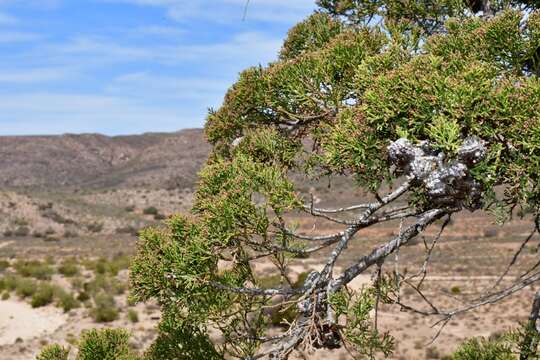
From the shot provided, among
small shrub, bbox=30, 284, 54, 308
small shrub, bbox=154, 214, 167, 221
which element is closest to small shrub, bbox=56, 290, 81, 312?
small shrub, bbox=30, 284, 54, 308

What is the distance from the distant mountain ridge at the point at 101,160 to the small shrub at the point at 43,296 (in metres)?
59.8

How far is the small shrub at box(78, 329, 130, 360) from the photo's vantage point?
749 centimetres

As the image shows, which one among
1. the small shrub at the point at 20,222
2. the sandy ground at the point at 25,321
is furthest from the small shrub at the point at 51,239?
the sandy ground at the point at 25,321

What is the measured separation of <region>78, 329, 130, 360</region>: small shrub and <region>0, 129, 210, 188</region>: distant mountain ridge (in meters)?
75.2

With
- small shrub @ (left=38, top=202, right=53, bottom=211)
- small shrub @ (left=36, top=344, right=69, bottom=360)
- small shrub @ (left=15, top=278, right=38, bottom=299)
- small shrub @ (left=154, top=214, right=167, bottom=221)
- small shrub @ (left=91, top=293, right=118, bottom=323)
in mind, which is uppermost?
small shrub @ (left=36, top=344, right=69, bottom=360)

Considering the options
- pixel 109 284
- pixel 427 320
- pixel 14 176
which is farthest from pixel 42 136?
pixel 427 320

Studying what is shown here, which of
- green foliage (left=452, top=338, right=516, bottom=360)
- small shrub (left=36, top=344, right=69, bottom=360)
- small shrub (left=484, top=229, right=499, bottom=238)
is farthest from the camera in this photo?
small shrub (left=484, top=229, right=499, bottom=238)

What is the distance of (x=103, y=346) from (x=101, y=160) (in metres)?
108

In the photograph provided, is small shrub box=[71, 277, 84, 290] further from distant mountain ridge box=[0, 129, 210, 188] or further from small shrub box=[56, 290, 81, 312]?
distant mountain ridge box=[0, 129, 210, 188]

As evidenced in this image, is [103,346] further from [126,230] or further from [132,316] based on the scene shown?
[126,230]

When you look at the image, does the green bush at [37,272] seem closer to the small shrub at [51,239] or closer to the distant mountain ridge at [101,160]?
the small shrub at [51,239]

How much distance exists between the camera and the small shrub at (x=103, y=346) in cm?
749

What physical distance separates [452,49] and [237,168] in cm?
214

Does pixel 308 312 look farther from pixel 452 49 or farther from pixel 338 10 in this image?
pixel 338 10
